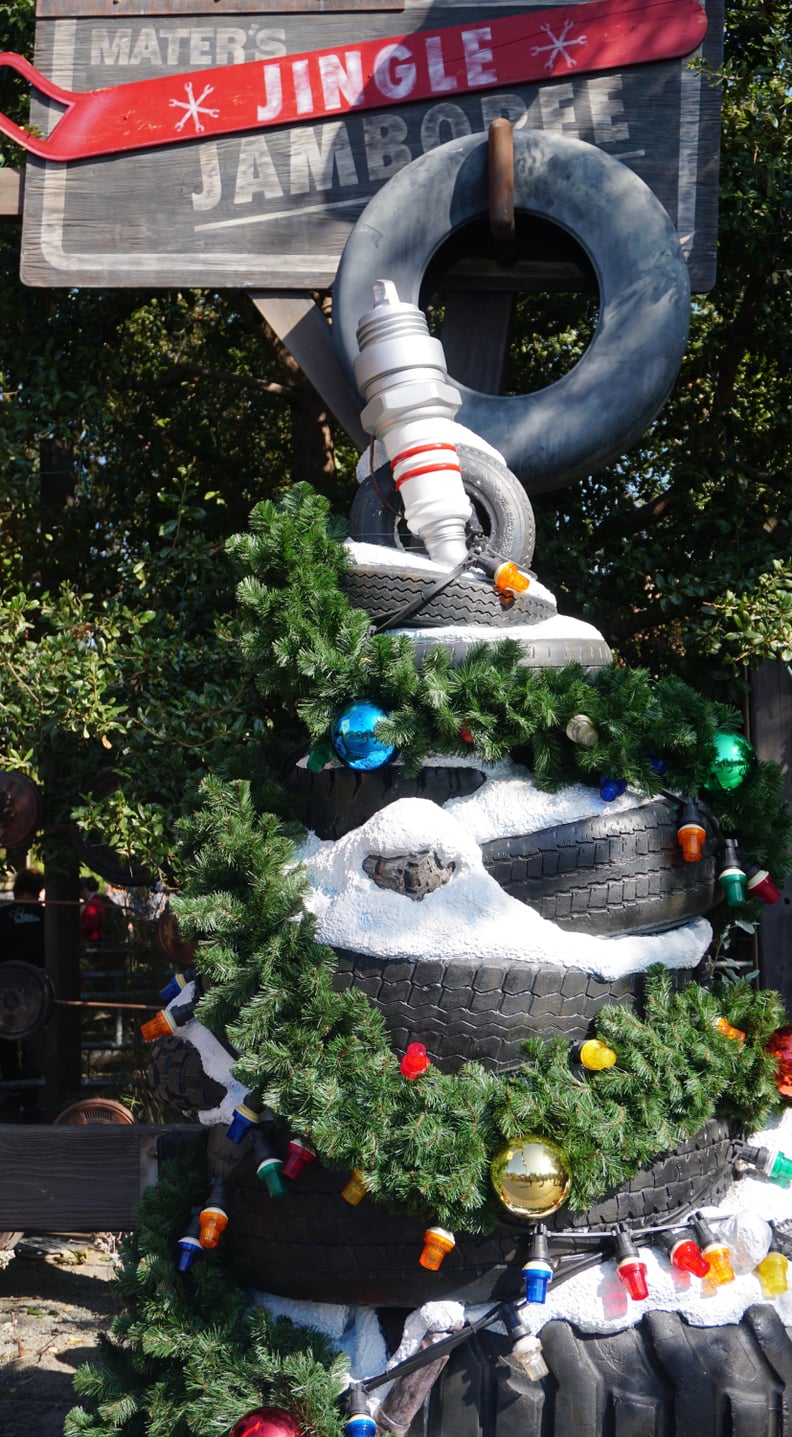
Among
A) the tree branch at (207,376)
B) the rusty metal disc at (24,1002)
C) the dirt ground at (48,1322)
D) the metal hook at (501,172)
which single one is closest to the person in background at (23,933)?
the dirt ground at (48,1322)

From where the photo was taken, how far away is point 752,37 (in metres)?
3.75

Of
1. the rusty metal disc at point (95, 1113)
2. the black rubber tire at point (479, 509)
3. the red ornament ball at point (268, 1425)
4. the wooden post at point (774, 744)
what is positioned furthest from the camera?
the rusty metal disc at point (95, 1113)

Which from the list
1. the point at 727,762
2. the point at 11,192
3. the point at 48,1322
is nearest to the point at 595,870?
the point at 727,762

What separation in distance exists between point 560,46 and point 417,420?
1555mm

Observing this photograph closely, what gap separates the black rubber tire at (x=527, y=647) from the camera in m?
2.07

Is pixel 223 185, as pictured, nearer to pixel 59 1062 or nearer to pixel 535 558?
pixel 535 558

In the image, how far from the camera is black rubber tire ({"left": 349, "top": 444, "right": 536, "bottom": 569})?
231cm

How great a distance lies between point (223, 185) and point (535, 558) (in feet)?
4.08

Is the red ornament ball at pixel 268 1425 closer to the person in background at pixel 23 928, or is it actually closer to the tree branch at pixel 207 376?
the tree branch at pixel 207 376

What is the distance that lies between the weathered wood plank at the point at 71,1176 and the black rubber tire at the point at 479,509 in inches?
77.2

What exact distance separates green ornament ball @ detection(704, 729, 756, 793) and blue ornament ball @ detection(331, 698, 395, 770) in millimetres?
517

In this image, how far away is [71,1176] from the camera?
11.7ft

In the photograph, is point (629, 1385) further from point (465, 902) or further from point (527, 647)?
point (527, 647)

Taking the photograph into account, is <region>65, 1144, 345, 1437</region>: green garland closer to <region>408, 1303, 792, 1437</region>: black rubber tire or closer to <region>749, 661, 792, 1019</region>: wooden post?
<region>408, 1303, 792, 1437</region>: black rubber tire
